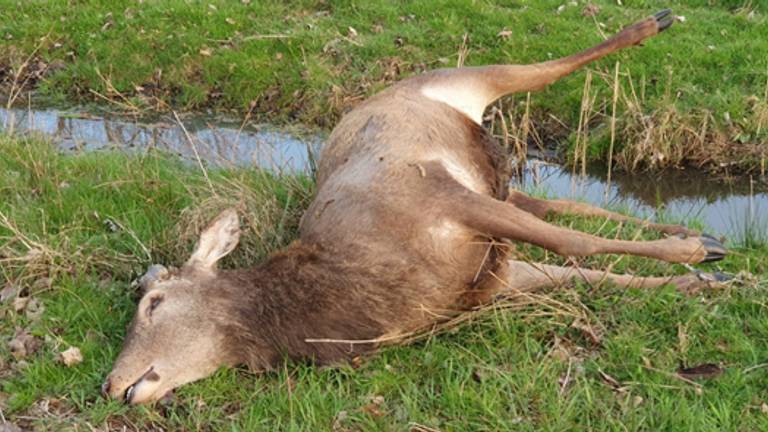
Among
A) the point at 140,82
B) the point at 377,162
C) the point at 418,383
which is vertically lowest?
the point at 140,82

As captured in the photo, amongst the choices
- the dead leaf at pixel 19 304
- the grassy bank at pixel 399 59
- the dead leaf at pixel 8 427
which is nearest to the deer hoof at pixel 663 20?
the grassy bank at pixel 399 59

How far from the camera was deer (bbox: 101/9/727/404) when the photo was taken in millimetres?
4543

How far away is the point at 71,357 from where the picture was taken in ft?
16.0

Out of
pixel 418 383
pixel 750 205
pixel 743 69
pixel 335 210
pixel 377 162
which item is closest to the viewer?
pixel 418 383

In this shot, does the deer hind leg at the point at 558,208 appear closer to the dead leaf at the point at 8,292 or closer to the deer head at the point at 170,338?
the deer head at the point at 170,338

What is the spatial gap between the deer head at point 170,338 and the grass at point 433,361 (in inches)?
4.4

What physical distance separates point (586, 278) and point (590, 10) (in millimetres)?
6288

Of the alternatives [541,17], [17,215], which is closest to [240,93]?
[541,17]

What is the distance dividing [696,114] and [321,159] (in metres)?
4.37

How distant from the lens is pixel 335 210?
5055 mm

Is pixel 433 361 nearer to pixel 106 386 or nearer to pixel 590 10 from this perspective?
pixel 106 386

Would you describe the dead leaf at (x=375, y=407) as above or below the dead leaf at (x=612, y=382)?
below

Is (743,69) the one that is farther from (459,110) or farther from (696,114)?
(459,110)

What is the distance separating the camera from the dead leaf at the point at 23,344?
4988 mm
